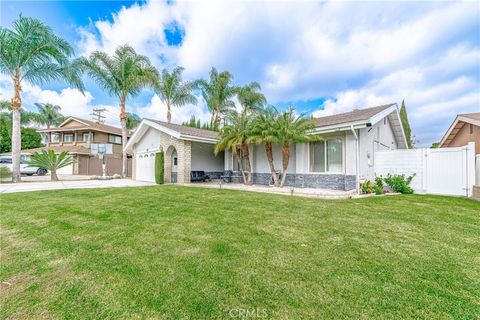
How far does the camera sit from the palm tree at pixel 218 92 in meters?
29.0

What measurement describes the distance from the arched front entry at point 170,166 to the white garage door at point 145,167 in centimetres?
218

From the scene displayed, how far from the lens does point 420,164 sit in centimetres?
1084

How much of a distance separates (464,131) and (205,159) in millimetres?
19085

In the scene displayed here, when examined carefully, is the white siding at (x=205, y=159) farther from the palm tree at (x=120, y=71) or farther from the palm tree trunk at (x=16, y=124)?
the palm tree trunk at (x=16, y=124)

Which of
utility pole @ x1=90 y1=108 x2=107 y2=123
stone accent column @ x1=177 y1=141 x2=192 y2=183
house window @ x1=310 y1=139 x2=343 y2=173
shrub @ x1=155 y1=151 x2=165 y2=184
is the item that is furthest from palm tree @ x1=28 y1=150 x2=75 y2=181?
utility pole @ x1=90 y1=108 x2=107 y2=123

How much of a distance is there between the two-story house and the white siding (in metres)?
14.4

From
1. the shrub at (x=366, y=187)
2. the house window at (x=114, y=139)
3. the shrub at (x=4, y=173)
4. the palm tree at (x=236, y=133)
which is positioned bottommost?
the shrub at (x=366, y=187)

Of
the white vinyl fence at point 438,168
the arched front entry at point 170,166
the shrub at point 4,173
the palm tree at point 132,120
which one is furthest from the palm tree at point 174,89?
the white vinyl fence at point 438,168

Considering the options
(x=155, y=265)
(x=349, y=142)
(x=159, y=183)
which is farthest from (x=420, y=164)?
(x=159, y=183)

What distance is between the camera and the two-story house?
30.5 m

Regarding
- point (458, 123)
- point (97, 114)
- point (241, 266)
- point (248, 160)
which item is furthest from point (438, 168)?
point (97, 114)

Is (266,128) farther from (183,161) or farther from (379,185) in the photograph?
(379,185)

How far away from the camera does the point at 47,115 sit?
4394 cm

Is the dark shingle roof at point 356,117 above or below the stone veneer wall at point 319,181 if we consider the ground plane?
above
